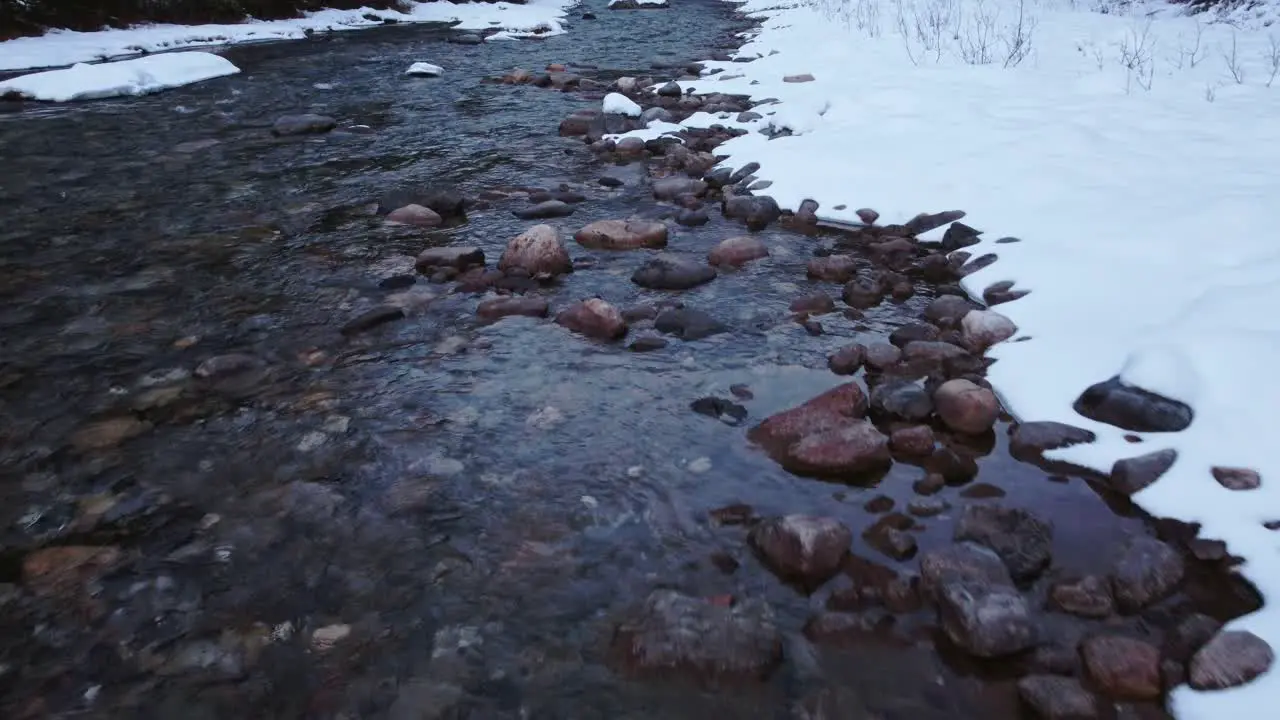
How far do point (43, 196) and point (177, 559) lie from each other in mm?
6244

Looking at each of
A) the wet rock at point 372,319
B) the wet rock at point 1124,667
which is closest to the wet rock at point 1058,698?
the wet rock at point 1124,667

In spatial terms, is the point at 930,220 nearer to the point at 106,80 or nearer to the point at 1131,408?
the point at 1131,408

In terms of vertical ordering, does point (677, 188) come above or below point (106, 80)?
below

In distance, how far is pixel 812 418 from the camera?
141 inches

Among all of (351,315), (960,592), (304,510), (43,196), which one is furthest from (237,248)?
(960,592)

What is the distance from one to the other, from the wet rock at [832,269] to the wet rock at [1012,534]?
2604 mm

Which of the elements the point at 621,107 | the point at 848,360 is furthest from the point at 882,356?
the point at 621,107

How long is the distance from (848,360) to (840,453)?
37.1 inches

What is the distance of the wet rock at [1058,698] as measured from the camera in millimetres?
2178

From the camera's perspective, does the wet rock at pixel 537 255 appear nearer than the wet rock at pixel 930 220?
Yes

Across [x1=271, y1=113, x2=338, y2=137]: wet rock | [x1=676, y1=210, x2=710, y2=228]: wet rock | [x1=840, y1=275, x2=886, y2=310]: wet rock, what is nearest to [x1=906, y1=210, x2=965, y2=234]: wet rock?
[x1=840, y1=275, x2=886, y2=310]: wet rock

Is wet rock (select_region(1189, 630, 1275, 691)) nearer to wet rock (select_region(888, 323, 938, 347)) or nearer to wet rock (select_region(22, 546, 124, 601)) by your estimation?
wet rock (select_region(888, 323, 938, 347))

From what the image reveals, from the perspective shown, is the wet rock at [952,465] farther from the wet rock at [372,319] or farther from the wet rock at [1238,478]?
the wet rock at [372,319]

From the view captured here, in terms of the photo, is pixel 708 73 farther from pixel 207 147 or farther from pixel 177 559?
pixel 177 559
